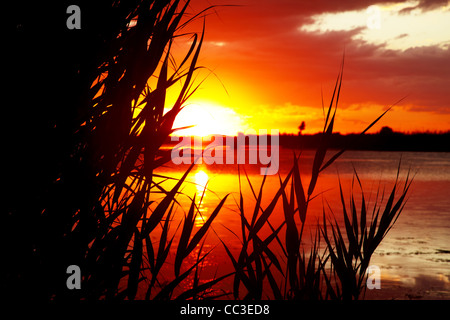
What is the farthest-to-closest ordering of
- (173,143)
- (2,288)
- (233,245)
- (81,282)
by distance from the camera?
(233,245) → (173,143) → (81,282) → (2,288)

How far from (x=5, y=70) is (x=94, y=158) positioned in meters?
0.42

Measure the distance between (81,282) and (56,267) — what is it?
188 millimetres

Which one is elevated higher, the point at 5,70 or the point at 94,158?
the point at 5,70

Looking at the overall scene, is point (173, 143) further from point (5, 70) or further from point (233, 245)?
point (233, 245)

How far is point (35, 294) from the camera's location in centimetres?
152

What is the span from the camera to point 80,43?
1531mm

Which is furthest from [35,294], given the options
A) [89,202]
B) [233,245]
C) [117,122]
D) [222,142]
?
[233,245]

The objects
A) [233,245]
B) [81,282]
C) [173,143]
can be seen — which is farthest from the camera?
[233,245]

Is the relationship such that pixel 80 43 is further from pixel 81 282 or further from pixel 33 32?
pixel 81 282

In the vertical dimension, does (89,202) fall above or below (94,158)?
below

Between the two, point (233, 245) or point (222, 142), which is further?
point (233, 245)
